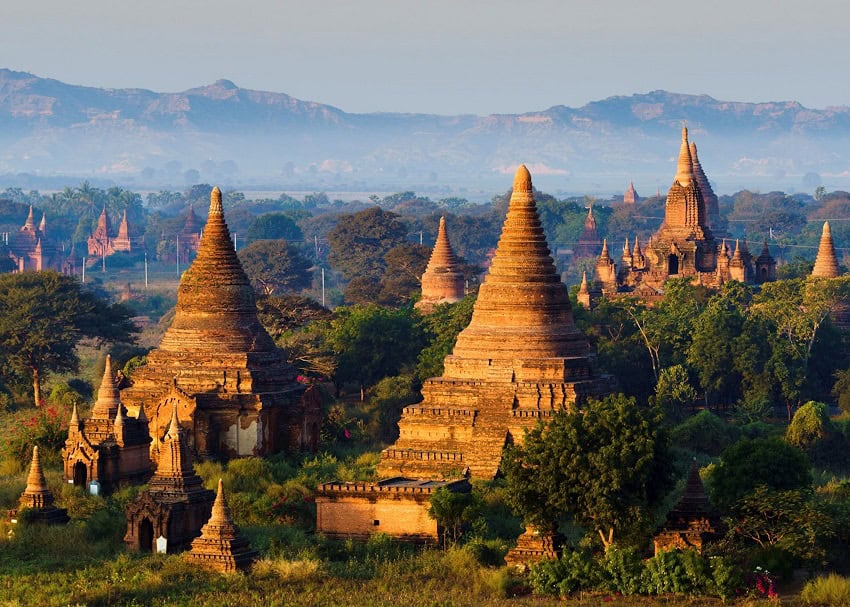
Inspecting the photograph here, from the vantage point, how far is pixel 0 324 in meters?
75.0

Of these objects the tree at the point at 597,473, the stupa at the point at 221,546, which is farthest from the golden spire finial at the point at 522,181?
the stupa at the point at 221,546

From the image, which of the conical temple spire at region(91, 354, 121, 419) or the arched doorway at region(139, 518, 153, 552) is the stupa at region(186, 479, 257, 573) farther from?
the conical temple spire at region(91, 354, 121, 419)

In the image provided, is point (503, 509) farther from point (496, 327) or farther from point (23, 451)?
point (23, 451)

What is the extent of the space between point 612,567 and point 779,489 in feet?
17.7

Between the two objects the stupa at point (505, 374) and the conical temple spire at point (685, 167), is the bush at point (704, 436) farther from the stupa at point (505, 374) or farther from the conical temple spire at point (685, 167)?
the conical temple spire at point (685, 167)

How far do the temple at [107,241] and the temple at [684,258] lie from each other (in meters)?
101

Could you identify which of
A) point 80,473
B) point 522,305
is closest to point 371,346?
point 522,305

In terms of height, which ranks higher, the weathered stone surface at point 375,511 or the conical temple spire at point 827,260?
the conical temple spire at point 827,260

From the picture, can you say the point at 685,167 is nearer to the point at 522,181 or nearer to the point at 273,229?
the point at 522,181

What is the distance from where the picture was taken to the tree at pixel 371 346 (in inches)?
2645

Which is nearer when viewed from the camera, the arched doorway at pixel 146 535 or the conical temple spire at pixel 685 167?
the arched doorway at pixel 146 535

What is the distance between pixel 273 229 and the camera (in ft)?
574

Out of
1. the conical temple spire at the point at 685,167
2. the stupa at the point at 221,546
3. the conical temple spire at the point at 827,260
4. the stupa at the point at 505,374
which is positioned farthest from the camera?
the conical temple spire at the point at 685,167

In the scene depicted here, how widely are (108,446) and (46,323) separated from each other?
81.2ft
